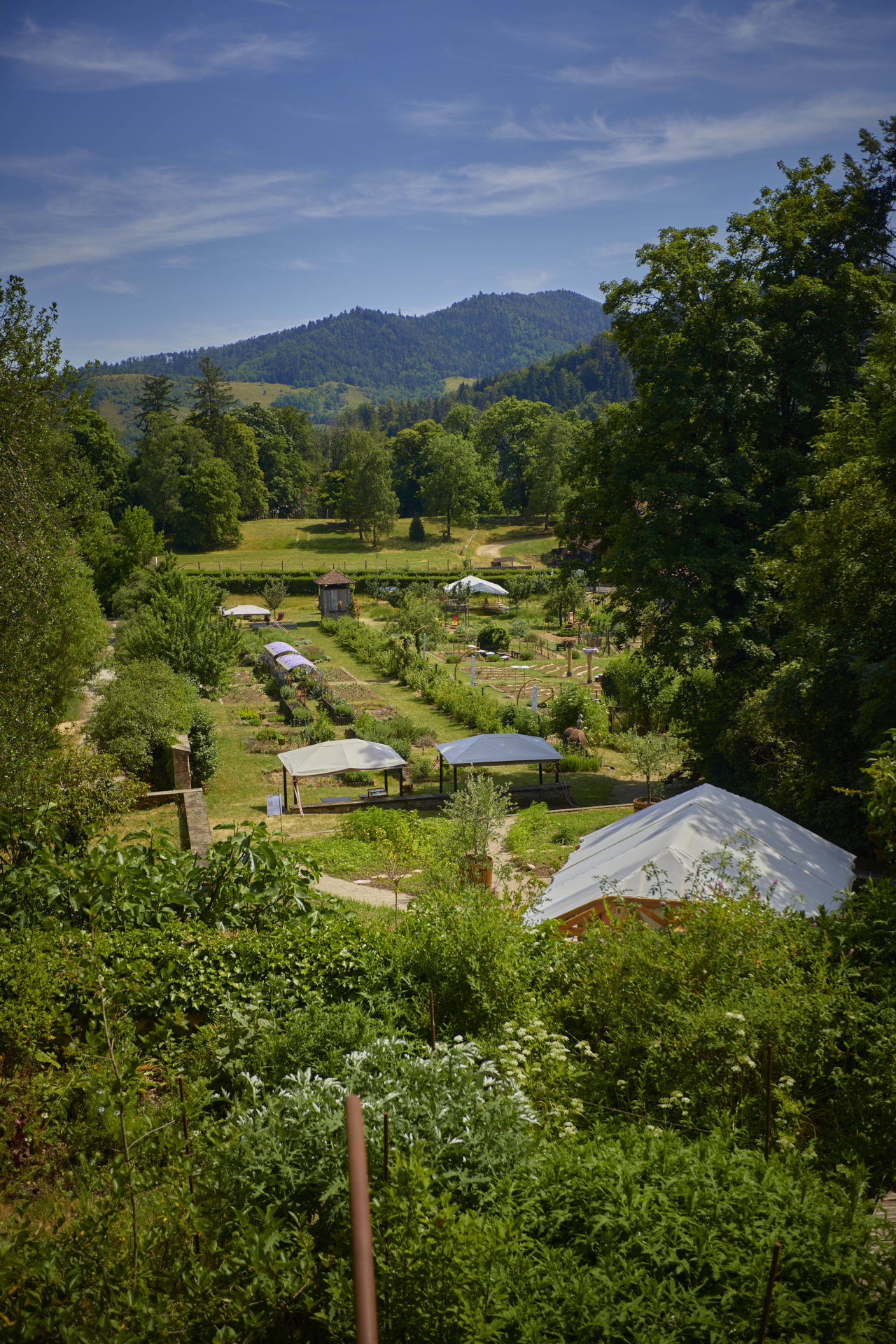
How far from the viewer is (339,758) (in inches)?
616

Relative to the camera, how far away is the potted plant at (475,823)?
994cm

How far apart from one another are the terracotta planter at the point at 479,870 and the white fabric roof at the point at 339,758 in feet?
17.4

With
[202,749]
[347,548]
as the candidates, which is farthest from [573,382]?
[202,749]

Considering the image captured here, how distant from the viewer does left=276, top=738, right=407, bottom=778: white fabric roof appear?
15.3m

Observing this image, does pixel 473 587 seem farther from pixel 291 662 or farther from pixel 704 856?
pixel 704 856

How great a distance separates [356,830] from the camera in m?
13.5

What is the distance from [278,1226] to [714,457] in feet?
45.7

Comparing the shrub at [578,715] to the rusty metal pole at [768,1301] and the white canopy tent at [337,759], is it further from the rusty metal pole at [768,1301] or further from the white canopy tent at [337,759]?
the rusty metal pole at [768,1301]

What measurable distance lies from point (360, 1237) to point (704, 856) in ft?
20.2

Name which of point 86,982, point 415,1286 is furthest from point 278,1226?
point 86,982

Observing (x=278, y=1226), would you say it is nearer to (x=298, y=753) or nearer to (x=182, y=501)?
(x=298, y=753)

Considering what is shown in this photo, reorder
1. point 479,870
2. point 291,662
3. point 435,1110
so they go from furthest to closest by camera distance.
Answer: point 291,662 < point 479,870 < point 435,1110

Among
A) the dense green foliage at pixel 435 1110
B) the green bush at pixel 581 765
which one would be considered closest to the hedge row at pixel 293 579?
the green bush at pixel 581 765

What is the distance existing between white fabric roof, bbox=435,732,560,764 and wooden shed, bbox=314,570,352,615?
24.6m
